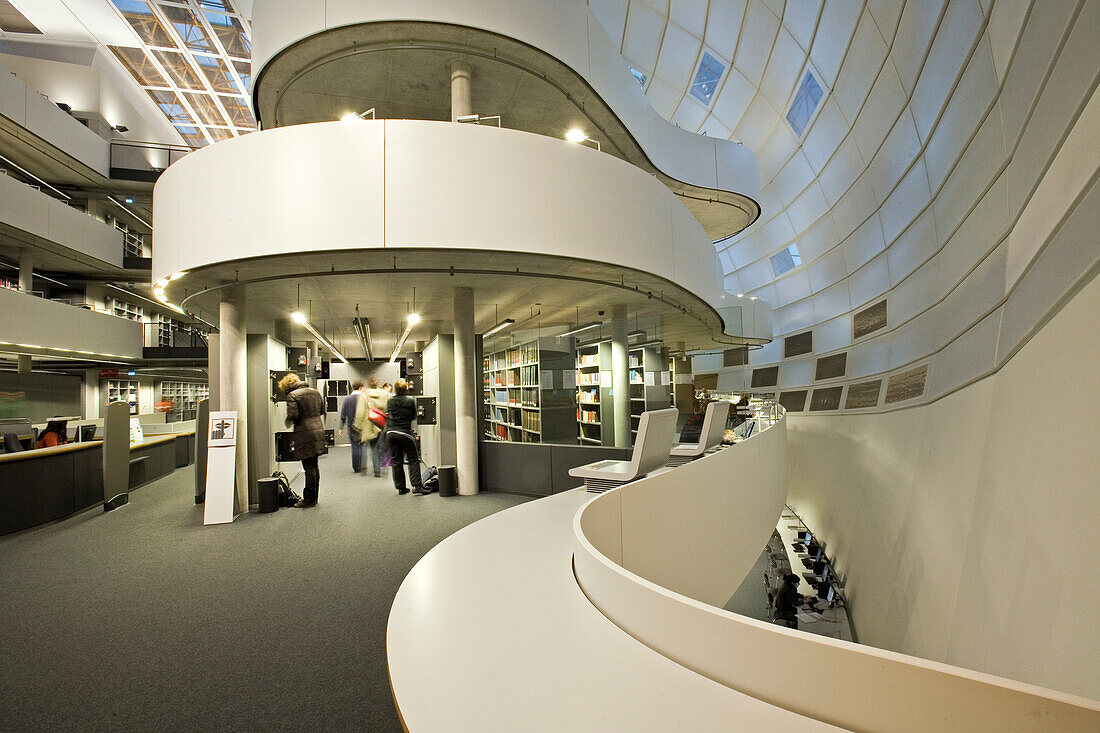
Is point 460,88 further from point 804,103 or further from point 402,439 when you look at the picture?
point 804,103

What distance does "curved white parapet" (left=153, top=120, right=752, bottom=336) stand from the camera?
5551mm

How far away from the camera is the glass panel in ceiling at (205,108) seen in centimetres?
1820

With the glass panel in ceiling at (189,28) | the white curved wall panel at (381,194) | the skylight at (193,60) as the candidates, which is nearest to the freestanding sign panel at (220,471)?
the white curved wall panel at (381,194)

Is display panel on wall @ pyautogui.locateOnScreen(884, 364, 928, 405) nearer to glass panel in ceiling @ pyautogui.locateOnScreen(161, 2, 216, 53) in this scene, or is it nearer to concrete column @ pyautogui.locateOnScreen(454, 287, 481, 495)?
concrete column @ pyautogui.locateOnScreen(454, 287, 481, 495)

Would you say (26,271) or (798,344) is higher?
(26,271)

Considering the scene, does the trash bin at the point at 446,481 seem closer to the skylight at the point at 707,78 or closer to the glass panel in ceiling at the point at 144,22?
the skylight at the point at 707,78

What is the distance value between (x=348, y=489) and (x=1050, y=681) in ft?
27.8

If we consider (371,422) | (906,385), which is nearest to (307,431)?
(371,422)

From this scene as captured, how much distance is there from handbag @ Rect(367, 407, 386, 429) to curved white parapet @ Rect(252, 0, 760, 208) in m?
5.52

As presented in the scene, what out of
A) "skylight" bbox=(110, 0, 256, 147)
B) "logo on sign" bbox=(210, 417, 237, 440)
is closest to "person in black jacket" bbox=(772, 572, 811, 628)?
"logo on sign" bbox=(210, 417, 237, 440)

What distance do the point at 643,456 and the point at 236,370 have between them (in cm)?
576

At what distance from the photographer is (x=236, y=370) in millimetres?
6910

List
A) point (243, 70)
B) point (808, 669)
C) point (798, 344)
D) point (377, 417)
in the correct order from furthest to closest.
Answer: point (243, 70) → point (798, 344) → point (377, 417) → point (808, 669)

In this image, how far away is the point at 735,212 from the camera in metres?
12.3
